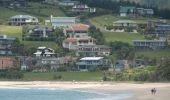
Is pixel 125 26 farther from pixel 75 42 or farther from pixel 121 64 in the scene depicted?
pixel 121 64

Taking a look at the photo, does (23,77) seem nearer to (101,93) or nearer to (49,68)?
(49,68)

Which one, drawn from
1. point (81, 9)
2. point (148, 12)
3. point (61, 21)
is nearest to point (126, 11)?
point (148, 12)

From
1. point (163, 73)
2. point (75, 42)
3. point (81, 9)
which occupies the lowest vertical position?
point (75, 42)

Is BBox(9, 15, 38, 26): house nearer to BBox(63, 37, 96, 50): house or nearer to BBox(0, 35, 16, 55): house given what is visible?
BBox(63, 37, 96, 50): house

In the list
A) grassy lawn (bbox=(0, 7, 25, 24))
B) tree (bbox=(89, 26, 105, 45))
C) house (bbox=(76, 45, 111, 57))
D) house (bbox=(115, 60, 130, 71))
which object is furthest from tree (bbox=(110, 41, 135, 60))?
grassy lawn (bbox=(0, 7, 25, 24))

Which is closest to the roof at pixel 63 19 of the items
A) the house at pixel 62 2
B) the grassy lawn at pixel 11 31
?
the grassy lawn at pixel 11 31

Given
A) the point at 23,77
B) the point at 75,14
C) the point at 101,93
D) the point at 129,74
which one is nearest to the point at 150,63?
the point at 129,74
